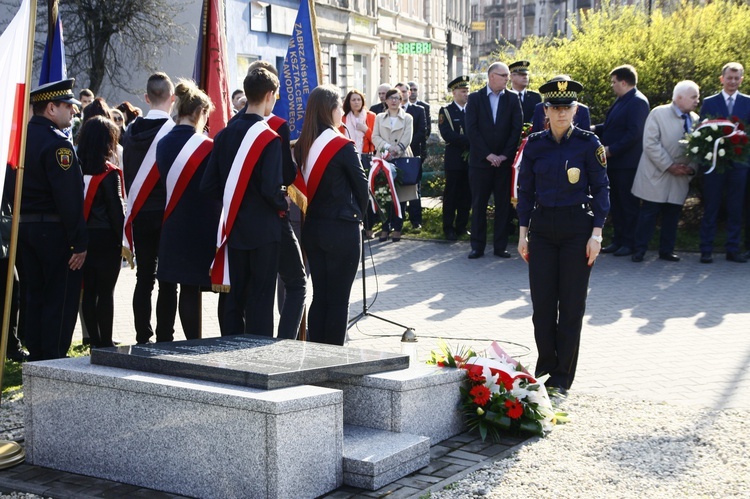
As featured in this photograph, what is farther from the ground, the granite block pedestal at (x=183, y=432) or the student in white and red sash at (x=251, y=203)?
the student in white and red sash at (x=251, y=203)

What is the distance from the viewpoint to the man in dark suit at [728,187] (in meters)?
12.9

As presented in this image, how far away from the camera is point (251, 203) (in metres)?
7.20

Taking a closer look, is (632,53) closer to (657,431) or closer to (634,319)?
(634,319)

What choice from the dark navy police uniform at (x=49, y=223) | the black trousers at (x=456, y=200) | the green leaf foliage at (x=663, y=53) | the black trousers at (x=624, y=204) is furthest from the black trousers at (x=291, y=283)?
the green leaf foliage at (x=663, y=53)

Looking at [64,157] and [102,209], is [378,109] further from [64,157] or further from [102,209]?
[64,157]

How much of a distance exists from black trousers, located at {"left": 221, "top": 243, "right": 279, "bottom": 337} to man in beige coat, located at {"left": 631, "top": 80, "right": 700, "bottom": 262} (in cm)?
705

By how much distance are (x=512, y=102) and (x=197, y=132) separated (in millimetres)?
6409

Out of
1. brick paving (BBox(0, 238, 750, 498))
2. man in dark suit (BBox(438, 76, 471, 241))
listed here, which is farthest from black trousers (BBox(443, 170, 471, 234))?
brick paving (BBox(0, 238, 750, 498))

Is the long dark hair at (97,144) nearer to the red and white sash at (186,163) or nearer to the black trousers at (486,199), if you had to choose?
the red and white sash at (186,163)

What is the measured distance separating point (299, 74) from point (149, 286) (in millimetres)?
2097

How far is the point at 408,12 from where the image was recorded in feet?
188

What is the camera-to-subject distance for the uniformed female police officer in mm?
7156

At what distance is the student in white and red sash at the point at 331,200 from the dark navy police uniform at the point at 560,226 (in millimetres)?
1201

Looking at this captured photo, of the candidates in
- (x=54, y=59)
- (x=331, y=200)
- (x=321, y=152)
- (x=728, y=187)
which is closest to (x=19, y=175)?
(x=321, y=152)
